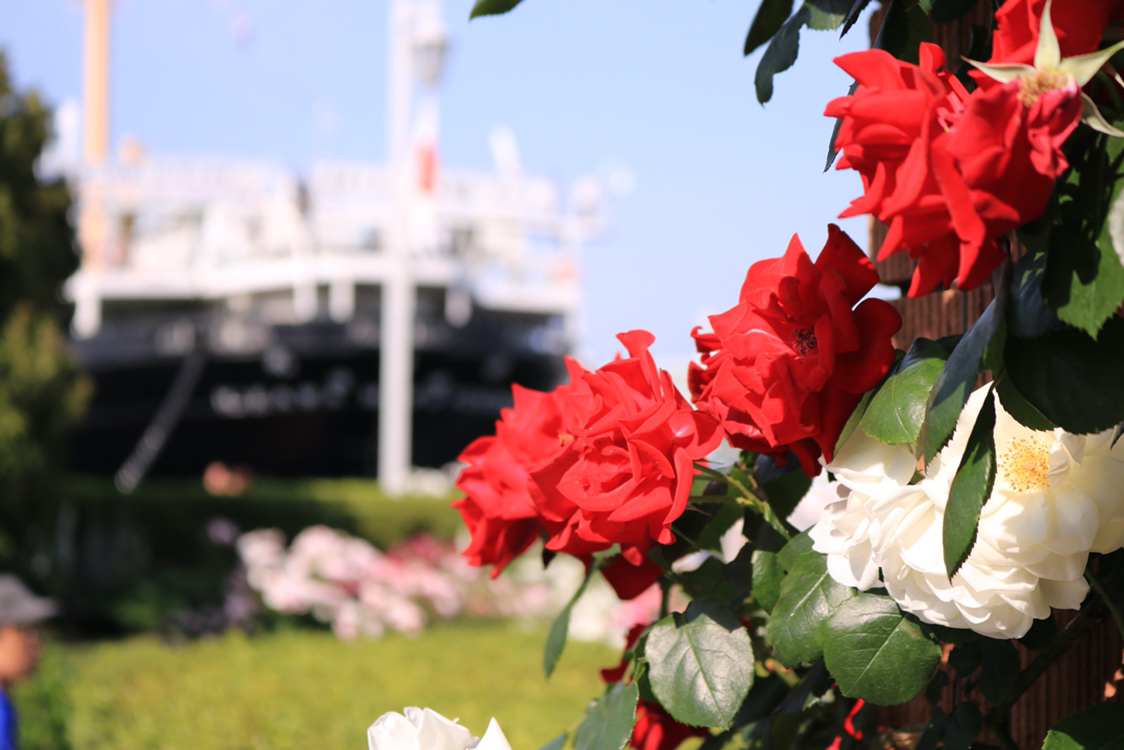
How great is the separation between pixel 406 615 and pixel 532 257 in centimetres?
1710

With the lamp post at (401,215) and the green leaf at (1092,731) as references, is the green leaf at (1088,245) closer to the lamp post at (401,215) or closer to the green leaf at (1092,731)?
the green leaf at (1092,731)

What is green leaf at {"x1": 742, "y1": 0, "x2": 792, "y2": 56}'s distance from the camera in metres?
0.88

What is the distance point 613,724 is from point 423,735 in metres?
0.15

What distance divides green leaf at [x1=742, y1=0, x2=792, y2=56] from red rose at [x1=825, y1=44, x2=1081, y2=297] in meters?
0.36

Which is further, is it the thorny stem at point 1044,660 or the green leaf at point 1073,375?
Answer: the thorny stem at point 1044,660

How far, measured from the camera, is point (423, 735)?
705 millimetres

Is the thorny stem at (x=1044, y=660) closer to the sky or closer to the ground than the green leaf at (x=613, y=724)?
closer to the sky

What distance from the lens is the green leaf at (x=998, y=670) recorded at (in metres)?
0.72

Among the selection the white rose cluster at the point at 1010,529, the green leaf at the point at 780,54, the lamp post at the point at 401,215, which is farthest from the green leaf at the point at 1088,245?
the lamp post at the point at 401,215

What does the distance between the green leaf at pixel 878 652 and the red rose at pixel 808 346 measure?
108 millimetres

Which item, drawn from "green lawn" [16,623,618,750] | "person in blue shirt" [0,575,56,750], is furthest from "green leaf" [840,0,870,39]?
"green lawn" [16,623,618,750]

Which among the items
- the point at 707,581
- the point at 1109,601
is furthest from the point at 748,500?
the point at 1109,601

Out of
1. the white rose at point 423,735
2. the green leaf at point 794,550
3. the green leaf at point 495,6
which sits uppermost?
the green leaf at point 495,6

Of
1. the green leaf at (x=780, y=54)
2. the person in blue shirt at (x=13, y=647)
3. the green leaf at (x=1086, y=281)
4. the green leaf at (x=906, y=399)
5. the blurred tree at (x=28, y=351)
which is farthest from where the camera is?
the blurred tree at (x=28, y=351)
